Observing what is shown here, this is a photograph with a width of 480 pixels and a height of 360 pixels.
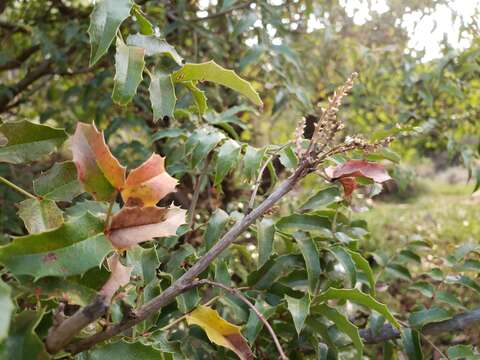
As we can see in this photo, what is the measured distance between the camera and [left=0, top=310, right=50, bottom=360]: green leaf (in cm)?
50

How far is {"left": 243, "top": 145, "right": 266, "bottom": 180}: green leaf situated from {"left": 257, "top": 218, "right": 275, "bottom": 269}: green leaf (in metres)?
0.08

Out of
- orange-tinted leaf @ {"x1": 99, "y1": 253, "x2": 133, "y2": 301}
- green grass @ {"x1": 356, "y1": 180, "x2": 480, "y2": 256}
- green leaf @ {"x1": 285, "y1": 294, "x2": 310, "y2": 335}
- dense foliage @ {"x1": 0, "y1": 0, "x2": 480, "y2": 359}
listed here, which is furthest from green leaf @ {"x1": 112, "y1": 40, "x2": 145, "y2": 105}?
green grass @ {"x1": 356, "y1": 180, "x2": 480, "y2": 256}

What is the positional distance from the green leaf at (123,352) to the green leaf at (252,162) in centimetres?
35

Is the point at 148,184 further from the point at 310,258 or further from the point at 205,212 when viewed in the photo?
the point at 205,212

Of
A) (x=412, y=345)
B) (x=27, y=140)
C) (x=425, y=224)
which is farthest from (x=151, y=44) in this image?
(x=425, y=224)

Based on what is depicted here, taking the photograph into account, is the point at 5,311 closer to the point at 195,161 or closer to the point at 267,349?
the point at 195,161

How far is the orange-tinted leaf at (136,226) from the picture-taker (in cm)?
54

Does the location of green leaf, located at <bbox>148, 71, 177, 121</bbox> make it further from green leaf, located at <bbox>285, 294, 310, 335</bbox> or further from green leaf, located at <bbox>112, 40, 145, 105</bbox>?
green leaf, located at <bbox>285, 294, 310, 335</bbox>

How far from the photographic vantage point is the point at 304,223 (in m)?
0.99

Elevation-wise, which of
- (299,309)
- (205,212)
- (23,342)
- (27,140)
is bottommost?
(205,212)

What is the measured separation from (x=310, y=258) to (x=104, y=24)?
0.49 meters

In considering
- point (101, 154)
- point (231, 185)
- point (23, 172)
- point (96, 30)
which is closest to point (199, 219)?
point (231, 185)

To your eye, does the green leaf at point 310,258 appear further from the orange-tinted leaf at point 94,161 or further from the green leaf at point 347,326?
the orange-tinted leaf at point 94,161

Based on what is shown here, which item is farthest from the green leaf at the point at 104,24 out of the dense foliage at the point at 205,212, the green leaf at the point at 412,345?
the green leaf at the point at 412,345
